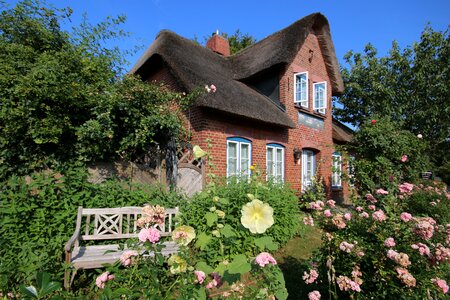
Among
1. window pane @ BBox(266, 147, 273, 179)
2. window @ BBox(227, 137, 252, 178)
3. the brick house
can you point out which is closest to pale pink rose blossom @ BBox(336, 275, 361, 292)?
the brick house

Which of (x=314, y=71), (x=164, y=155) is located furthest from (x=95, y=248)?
(x=314, y=71)

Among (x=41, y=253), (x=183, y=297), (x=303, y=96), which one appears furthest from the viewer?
(x=303, y=96)

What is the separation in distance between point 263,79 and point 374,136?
13.9 ft

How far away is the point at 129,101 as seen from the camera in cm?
432

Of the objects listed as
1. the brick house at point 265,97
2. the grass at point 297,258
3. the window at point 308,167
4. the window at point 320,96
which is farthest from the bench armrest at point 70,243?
the window at point 320,96

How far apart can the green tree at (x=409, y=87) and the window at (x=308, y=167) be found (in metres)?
4.06

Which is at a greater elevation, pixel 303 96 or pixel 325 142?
pixel 303 96

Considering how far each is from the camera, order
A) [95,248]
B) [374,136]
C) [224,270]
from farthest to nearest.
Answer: [374,136]
[95,248]
[224,270]

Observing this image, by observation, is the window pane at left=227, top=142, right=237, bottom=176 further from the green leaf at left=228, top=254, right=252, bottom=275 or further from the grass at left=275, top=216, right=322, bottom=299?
the green leaf at left=228, top=254, right=252, bottom=275

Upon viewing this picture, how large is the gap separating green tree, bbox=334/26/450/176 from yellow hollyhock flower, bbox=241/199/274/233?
12.3 m

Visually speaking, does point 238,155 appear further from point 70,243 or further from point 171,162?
point 70,243

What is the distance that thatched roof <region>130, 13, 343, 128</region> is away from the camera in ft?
21.2

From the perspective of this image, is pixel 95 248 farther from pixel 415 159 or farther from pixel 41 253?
pixel 415 159

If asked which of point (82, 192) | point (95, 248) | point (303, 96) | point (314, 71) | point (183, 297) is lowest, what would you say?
point (95, 248)
